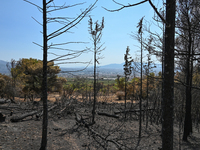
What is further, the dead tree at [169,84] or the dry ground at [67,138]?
the dry ground at [67,138]

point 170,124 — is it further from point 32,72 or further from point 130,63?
point 32,72

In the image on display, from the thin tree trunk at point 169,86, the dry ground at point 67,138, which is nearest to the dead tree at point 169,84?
the thin tree trunk at point 169,86

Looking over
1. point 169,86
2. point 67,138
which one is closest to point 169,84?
point 169,86

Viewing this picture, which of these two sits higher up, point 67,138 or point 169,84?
point 169,84

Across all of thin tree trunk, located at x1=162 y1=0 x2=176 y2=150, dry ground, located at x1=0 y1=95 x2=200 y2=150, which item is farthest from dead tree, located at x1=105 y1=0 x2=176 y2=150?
dry ground, located at x1=0 y1=95 x2=200 y2=150

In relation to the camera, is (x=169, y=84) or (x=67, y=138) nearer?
(x=169, y=84)

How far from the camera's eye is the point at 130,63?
11922 millimetres

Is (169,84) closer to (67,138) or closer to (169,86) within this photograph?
(169,86)

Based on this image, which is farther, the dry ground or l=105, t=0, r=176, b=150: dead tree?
the dry ground

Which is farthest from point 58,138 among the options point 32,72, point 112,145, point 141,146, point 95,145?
point 32,72

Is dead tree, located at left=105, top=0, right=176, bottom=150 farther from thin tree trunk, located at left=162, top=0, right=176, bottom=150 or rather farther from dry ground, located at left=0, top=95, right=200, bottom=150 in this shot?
dry ground, located at left=0, top=95, right=200, bottom=150

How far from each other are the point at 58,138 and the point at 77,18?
5.32 meters

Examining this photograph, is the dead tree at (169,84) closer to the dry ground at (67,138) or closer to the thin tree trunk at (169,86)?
the thin tree trunk at (169,86)

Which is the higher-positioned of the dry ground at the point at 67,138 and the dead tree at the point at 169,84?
the dead tree at the point at 169,84
